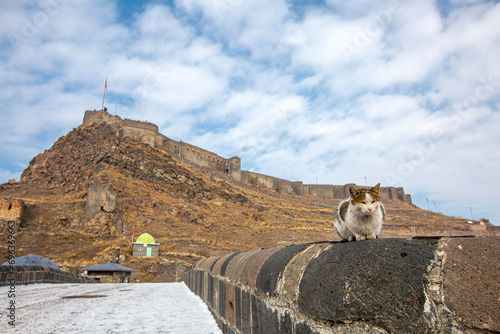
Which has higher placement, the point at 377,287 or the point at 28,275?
the point at 377,287

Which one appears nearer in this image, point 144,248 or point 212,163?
point 144,248

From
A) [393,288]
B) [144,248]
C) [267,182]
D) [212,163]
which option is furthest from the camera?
[267,182]

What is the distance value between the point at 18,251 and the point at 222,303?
2870 cm

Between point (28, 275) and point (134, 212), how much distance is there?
2518cm

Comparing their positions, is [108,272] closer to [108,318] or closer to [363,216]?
[108,318]

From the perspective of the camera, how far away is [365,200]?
1845mm

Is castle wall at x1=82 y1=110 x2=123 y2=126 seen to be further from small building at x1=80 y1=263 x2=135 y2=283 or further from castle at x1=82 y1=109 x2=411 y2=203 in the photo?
small building at x1=80 y1=263 x2=135 y2=283

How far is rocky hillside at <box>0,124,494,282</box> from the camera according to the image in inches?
1027

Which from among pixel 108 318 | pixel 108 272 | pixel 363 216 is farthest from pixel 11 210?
pixel 363 216

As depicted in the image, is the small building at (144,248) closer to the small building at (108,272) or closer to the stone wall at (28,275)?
the small building at (108,272)

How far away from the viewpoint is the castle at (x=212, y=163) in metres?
50.7

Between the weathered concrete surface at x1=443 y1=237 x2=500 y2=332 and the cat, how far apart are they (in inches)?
23.1

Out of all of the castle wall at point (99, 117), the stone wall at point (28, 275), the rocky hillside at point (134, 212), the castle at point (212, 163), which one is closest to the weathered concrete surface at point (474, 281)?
the stone wall at point (28, 275)

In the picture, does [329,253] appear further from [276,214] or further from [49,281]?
[276,214]
